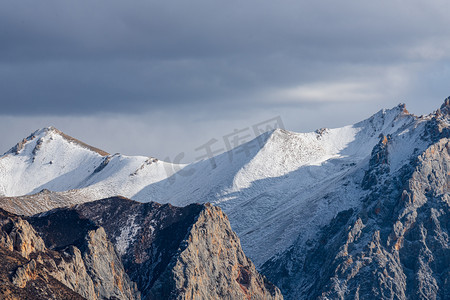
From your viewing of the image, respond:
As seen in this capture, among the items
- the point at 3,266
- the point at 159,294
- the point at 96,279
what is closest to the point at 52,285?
the point at 3,266

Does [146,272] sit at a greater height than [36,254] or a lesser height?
lesser

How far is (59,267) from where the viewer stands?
159m

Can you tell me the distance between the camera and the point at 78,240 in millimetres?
186375

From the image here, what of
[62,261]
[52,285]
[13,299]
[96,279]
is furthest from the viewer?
[96,279]

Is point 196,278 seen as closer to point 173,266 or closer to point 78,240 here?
point 173,266

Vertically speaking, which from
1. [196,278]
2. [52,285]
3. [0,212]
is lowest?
[196,278]

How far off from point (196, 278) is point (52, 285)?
6155cm

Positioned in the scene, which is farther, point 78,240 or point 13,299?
point 78,240

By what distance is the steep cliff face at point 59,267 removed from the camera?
444 ft


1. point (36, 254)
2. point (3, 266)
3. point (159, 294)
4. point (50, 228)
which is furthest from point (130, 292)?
point (3, 266)

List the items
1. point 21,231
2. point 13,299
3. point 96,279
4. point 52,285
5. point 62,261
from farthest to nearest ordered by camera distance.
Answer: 1. point 96,279
2. point 62,261
3. point 21,231
4. point 52,285
5. point 13,299

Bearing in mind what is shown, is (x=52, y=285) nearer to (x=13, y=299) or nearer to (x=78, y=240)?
(x=13, y=299)

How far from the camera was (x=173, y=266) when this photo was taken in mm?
196875

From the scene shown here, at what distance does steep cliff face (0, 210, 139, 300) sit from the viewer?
5325 inches
